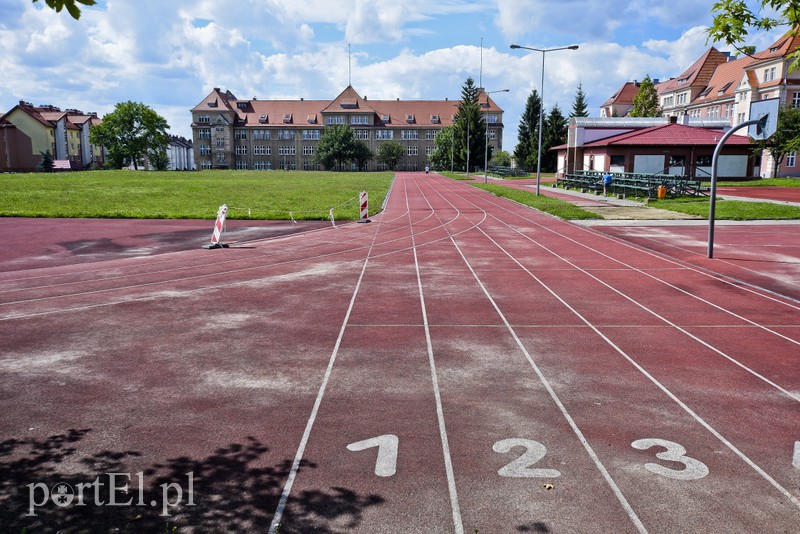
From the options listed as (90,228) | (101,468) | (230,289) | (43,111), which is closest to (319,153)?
(43,111)

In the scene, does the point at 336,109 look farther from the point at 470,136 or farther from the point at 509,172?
the point at 509,172

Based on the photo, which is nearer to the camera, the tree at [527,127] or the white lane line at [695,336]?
the white lane line at [695,336]

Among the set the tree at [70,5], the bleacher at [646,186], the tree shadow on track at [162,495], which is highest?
the tree at [70,5]

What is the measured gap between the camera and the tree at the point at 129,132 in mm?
105688

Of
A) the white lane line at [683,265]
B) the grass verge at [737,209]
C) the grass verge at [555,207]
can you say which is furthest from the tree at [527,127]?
the white lane line at [683,265]

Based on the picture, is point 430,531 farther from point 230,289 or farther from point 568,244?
point 568,244

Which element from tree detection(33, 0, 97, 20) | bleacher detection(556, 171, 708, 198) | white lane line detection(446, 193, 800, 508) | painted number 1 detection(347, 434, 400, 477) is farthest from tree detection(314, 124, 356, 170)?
tree detection(33, 0, 97, 20)

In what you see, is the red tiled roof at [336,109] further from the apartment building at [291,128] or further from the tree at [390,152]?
the tree at [390,152]

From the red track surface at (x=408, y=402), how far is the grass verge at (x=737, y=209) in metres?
14.6

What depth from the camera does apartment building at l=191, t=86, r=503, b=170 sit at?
125062mm

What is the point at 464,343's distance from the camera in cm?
874

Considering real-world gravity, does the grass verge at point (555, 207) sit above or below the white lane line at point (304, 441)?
above

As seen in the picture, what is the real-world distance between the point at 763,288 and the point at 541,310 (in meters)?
5.23

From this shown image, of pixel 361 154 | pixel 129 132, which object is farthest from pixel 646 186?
pixel 129 132
